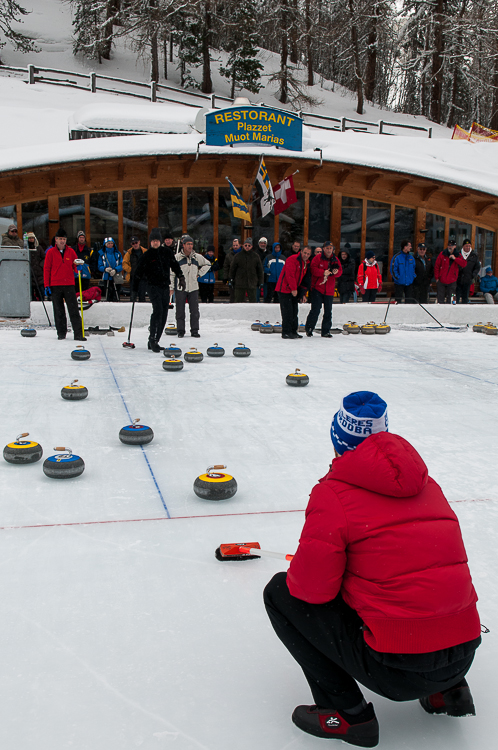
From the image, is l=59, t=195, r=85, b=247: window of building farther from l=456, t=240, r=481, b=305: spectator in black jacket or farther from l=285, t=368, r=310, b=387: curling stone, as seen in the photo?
l=285, t=368, r=310, b=387: curling stone

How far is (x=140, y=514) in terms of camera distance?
3469 millimetres

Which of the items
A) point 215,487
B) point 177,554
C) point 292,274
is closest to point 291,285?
point 292,274

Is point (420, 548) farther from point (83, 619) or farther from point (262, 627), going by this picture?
point (83, 619)

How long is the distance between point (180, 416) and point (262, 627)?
331 centimetres

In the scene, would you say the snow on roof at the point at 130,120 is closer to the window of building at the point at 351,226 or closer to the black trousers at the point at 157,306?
the window of building at the point at 351,226

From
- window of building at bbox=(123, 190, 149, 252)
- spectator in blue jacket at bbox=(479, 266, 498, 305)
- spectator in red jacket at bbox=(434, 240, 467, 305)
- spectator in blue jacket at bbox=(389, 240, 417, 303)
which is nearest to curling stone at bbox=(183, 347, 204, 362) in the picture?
spectator in blue jacket at bbox=(389, 240, 417, 303)

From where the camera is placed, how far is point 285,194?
16.1 meters

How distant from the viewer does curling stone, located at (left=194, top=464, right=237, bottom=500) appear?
3.68 meters

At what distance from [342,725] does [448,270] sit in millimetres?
13965

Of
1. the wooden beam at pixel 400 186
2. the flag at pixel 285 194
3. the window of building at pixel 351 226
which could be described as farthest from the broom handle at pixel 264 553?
the wooden beam at pixel 400 186

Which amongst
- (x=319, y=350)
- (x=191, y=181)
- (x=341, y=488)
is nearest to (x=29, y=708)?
(x=341, y=488)

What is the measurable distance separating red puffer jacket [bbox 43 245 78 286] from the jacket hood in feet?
27.8

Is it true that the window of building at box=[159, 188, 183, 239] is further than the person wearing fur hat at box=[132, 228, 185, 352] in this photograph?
Yes

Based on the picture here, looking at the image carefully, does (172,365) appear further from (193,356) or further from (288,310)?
(288,310)
